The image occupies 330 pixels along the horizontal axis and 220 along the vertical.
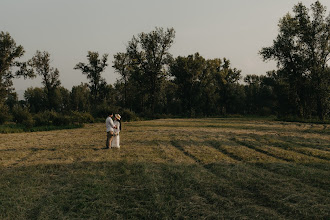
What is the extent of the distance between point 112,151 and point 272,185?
8.10m

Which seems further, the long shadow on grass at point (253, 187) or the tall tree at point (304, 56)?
the tall tree at point (304, 56)

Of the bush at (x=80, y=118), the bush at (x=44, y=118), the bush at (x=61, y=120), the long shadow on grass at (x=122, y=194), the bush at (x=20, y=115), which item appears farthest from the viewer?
the bush at (x=80, y=118)

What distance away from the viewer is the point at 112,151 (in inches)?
472

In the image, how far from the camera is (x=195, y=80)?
66562 millimetres

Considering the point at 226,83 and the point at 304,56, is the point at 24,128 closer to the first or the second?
the point at 304,56

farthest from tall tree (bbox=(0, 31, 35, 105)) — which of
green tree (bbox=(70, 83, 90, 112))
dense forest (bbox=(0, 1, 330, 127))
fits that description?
green tree (bbox=(70, 83, 90, 112))

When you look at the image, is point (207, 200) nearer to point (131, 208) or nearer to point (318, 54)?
point (131, 208)

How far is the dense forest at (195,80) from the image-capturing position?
3147 centimetres

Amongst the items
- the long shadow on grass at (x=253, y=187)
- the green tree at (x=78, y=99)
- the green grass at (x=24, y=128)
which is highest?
the green tree at (x=78, y=99)

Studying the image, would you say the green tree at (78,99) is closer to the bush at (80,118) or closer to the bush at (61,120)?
the bush at (80,118)

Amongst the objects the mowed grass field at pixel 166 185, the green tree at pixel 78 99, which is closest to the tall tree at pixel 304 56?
the mowed grass field at pixel 166 185

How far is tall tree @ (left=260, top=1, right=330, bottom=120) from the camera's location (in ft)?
103

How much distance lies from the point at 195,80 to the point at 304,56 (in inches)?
1374

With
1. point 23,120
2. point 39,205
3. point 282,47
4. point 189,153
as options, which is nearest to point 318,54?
point 282,47
